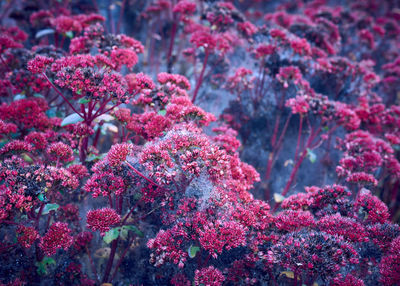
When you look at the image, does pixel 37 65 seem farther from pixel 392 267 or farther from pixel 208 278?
pixel 392 267

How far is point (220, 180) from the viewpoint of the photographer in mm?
3250

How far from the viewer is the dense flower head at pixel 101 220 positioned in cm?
293

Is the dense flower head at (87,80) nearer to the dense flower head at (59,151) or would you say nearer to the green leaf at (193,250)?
the dense flower head at (59,151)

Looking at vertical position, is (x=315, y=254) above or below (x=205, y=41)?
below

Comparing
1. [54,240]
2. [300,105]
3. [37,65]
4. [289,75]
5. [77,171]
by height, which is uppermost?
[289,75]

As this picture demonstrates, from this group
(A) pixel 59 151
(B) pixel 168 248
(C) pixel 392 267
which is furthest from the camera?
(A) pixel 59 151

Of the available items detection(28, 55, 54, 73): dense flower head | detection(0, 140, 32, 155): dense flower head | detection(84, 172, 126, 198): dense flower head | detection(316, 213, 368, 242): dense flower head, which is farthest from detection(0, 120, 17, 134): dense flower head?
detection(316, 213, 368, 242): dense flower head

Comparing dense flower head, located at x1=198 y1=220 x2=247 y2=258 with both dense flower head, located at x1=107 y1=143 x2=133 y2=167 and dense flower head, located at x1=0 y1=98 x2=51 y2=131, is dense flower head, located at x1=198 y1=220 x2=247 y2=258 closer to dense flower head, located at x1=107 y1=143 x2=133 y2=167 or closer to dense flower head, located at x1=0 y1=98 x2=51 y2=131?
dense flower head, located at x1=107 y1=143 x2=133 y2=167

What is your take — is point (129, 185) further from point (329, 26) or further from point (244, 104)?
point (329, 26)

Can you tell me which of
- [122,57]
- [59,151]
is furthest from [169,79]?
[59,151]

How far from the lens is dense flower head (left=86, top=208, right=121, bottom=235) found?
293 cm

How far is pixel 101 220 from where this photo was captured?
2959 millimetres

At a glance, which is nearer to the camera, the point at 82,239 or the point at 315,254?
the point at 315,254

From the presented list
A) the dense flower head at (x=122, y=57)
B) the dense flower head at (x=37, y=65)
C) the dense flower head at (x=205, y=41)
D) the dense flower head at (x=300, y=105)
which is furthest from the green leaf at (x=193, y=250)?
the dense flower head at (x=205, y=41)
